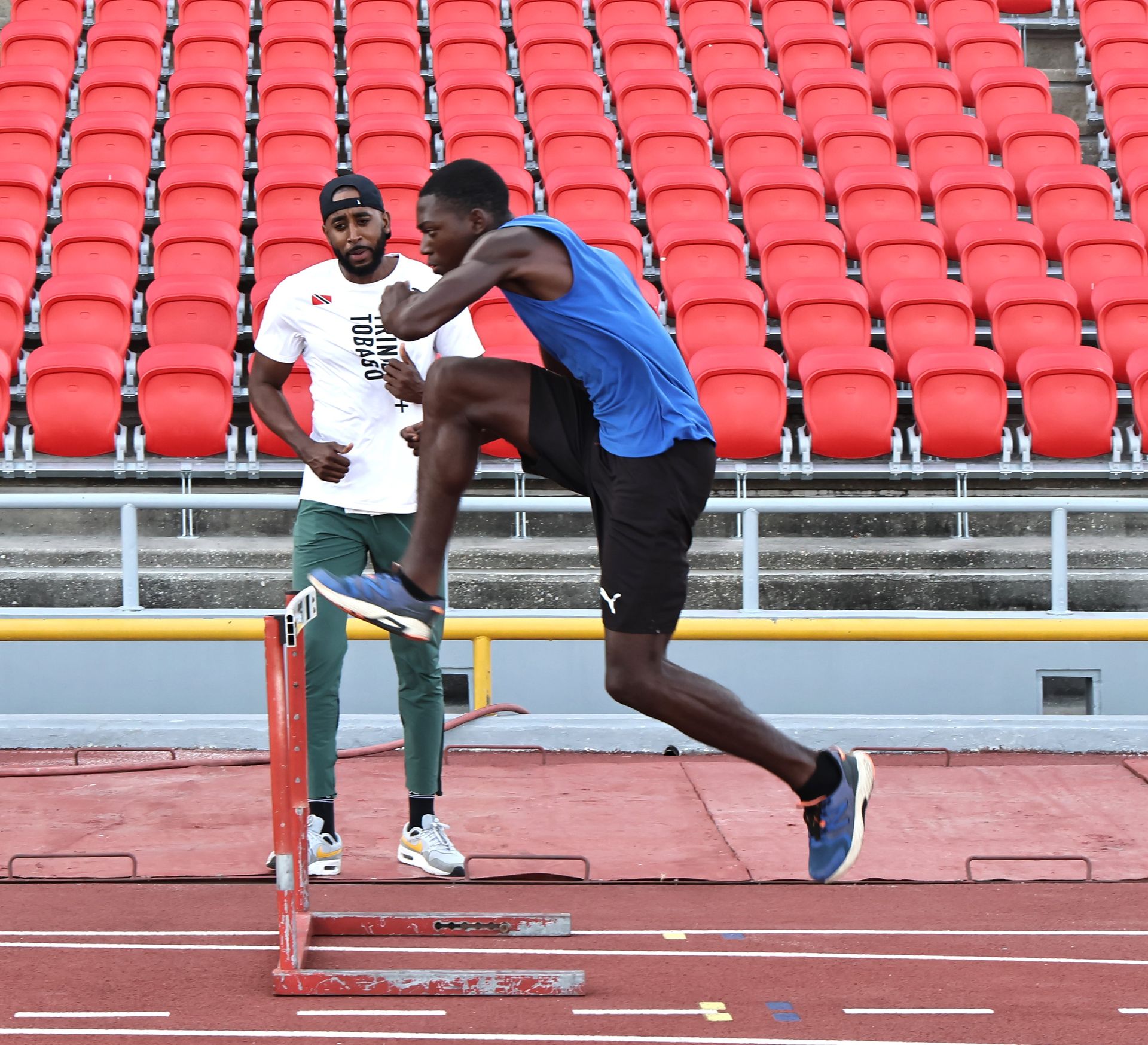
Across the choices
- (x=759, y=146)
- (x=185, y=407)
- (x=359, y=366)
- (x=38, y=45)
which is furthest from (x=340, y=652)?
(x=38, y=45)

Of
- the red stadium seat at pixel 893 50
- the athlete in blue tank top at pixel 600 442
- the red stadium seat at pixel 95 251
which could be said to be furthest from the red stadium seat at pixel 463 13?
the athlete in blue tank top at pixel 600 442

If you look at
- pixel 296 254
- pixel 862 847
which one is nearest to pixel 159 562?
pixel 296 254

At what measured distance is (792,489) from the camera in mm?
8180

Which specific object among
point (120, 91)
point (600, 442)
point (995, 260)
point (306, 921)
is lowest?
point (306, 921)

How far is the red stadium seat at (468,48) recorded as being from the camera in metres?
11.9

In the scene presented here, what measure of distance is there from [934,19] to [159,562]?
28.0ft

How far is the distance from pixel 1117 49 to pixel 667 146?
3.98m

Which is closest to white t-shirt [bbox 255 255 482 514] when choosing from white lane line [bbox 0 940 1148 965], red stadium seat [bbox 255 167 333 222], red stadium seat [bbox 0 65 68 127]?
white lane line [bbox 0 940 1148 965]

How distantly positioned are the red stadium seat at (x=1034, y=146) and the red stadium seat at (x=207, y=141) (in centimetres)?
493

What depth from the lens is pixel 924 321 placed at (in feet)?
29.1

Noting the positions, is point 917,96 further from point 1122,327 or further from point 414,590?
point 414,590

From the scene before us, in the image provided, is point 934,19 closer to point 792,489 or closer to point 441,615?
point 792,489

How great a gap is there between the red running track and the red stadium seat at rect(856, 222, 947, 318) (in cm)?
581

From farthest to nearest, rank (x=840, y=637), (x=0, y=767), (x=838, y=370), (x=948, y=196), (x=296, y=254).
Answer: (x=948, y=196) < (x=296, y=254) < (x=838, y=370) < (x=840, y=637) < (x=0, y=767)
